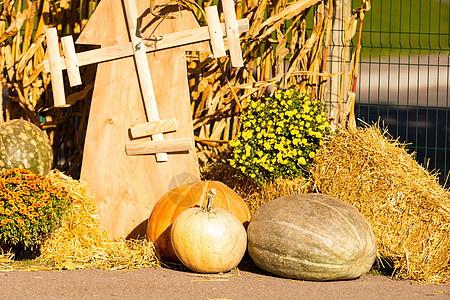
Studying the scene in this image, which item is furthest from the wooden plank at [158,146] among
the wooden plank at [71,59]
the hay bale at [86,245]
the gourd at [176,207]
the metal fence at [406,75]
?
the metal fence at [406,75]

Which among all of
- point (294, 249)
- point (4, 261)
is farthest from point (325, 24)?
point (4, 261)

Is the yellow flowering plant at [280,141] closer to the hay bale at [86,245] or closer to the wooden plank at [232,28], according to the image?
the wooden plank at [232,28]

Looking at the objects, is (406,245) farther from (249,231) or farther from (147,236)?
(147,236)

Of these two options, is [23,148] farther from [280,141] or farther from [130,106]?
[280,141]

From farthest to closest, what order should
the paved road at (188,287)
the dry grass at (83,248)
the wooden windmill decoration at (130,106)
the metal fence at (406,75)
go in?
1. the metal fence at (406,75)
2. the wooden windmill decoration at (130,106)
3. the dry grass at (83,248)
4. the paved road at (188,287)

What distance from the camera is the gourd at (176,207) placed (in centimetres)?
517

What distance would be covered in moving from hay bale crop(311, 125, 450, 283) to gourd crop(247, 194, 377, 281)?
0.32 metres

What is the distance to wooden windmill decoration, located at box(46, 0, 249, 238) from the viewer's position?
5.68m

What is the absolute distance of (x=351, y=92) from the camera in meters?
6.21

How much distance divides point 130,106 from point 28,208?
53.5 inches

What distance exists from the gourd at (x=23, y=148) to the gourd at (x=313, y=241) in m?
2.10

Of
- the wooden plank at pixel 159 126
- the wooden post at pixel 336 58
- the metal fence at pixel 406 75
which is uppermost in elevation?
the wooden post at pixel 336 58

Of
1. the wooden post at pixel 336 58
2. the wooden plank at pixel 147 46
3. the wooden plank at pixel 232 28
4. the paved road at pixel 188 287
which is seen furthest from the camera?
the wooden post at pixel 336 58

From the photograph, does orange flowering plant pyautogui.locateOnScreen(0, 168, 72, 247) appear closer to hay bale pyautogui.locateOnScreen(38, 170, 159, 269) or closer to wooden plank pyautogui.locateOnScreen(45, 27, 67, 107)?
hay bale pyautogui.locateOnScreen(38, 170, 159, 269)
